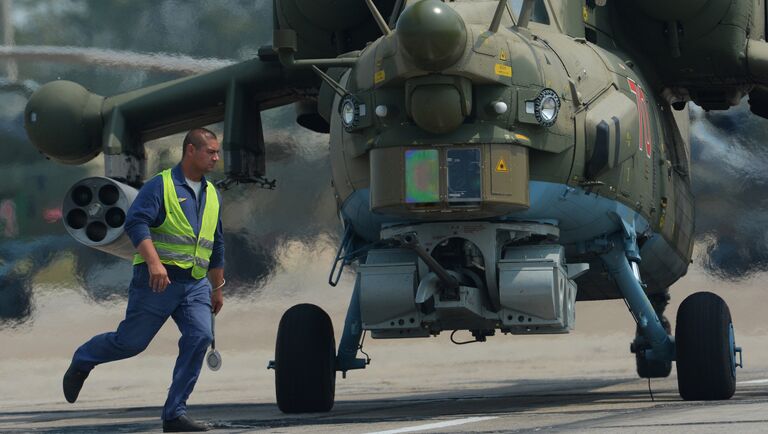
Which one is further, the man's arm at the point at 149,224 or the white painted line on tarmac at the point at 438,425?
the man's arm at the point at 149,224

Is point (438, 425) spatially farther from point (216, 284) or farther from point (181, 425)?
point (216, 284)

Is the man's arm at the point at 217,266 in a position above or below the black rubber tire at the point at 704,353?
above

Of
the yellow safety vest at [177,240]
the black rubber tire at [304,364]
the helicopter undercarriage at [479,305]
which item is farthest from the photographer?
the black rubber tire at [304,364]

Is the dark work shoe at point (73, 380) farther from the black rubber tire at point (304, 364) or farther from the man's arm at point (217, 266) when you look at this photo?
the black rubber tire at point (304, 364)

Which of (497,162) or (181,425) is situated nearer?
(181,425)

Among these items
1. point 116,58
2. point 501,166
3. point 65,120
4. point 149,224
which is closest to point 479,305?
point 501,166

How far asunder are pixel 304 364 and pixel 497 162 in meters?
2.17

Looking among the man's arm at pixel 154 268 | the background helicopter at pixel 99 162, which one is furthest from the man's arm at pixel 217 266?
the background helicopter at pixel 99 162

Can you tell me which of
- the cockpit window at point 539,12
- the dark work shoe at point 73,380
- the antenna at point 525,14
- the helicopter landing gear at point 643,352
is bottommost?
the dark work shoe at point 73,380

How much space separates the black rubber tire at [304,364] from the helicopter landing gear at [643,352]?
2322mm

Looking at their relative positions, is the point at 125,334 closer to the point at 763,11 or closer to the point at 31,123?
the point at 31,123

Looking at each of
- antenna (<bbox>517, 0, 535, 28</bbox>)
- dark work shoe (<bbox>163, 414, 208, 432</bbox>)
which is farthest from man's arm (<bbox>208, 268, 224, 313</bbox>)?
antenna (<bbox>517, 0, 535, 28</bbox>)

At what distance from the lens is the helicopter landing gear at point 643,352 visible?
42.6 feet

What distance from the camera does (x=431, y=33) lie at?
10.9 meters
